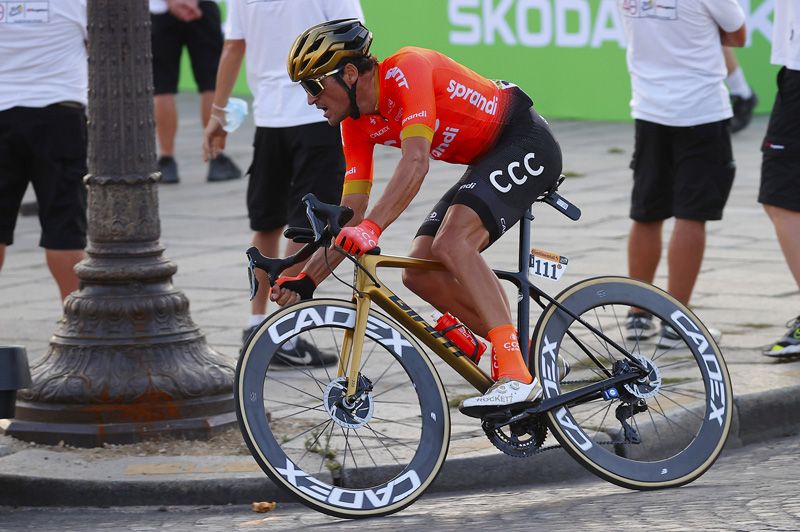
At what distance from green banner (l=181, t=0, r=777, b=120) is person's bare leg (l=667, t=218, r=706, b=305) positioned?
27.7 ft

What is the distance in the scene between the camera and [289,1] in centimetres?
696

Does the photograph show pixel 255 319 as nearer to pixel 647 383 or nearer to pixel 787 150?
pixel 647 383

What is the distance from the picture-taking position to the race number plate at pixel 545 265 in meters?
5.29

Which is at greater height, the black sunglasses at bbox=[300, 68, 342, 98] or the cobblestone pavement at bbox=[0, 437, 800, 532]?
Result: the black sunglasses at bbox=[300, 68, 342, 98]

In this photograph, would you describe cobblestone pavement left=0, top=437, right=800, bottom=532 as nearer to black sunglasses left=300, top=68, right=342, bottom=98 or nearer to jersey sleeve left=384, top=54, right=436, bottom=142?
jersey sleeve left=384, top=54, right=436, bottom=142

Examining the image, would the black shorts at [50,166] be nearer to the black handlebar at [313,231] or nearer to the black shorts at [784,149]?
the black handlebar at [313,231]

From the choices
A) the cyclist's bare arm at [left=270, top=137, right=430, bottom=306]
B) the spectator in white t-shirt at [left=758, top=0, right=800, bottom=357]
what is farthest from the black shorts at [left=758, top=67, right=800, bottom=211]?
the cyclist's bare arm at [left=270, top=137, right=430, bottom=306]

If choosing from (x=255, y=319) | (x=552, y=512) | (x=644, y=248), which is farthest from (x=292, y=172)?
(x=552, y=512)

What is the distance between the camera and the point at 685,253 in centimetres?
733

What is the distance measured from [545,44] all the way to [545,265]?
11.5 meters

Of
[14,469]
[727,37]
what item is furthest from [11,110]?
[727,37]

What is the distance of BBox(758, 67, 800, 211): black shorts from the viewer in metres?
7.09

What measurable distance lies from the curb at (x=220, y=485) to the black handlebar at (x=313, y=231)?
0.81 m

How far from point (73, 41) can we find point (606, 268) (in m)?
3.51
